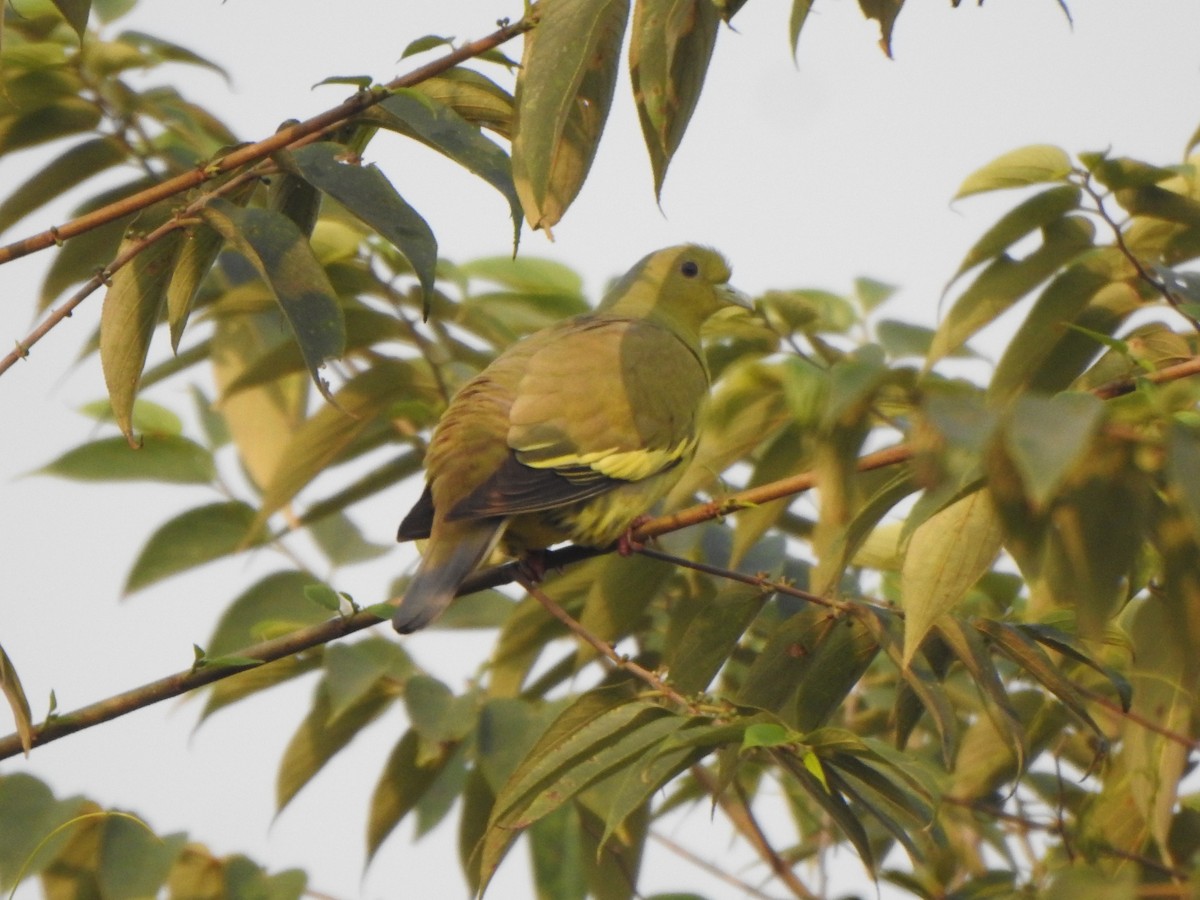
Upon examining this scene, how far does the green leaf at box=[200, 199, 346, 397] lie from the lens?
77.8 inches

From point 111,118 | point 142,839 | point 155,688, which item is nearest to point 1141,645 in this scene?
point 155,688

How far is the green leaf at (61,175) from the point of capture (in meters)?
3.33

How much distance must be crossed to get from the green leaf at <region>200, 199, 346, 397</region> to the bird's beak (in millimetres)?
2502

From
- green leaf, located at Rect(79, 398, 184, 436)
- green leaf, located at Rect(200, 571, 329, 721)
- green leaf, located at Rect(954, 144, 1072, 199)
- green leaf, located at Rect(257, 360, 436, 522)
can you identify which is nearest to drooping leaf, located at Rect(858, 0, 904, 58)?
green leaf, located at Rect(954, 144, 1072, 199)

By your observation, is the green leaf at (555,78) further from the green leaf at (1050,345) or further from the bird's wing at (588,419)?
the bird's wing at (588,419)

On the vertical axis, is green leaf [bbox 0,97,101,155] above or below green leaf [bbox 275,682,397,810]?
above

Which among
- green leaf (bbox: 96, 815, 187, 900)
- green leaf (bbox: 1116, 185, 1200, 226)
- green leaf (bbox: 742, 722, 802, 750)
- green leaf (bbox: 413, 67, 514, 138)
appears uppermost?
green leaf (bbox: 413, 67, 514, 138)

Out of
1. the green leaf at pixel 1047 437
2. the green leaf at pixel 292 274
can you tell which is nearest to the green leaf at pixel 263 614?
the green leaf at pixel 292 274

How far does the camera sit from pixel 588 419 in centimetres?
347

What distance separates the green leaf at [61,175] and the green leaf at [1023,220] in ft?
6.31

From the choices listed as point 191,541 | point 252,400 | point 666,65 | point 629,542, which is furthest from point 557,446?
point 666,65

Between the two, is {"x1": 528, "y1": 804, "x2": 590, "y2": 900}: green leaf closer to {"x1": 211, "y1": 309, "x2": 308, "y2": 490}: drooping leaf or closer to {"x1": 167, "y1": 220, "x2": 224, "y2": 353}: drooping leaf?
{"x1": 167, "y1": 220, "x2": 224, "y2": 353}: drooping leaf

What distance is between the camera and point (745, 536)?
290 centimetres

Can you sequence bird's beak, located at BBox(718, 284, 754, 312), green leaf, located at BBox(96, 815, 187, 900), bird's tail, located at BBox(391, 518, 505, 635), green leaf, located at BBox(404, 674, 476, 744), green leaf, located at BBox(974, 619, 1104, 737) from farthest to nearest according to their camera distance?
bird's beak, located at BBox(718, 284, 754, 312)
green leaf, located at BBox(404, 674, 476, 744)
green leaf, located at BBox(96, 815, 187, 900)
bird's tail, located at BBox(391, 518, 505, 635)
green leaf, located at BBox(974, 619, 1104, 737)
